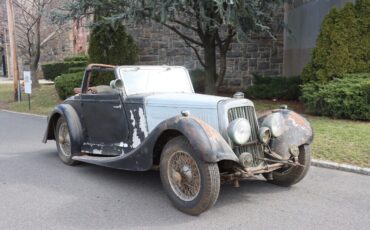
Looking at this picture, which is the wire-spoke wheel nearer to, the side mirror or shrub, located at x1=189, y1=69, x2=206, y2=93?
the side mirror

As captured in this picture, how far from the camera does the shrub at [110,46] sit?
15901mm

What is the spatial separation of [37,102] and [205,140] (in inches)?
563

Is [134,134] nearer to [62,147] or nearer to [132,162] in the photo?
[132,162]

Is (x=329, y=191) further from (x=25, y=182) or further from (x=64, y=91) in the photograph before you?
(x=64, y=91)

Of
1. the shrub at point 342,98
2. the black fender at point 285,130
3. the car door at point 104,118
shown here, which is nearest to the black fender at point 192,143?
the car door at point 104,118

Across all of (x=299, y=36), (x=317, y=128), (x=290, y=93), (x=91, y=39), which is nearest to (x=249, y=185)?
(x=317, y=128)

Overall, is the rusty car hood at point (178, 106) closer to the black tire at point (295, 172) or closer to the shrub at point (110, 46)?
the black tire at point (295, 172)

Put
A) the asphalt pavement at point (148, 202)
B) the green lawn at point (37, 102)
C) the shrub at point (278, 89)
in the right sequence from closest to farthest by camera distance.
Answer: the asphalt pavement at point (148, 202)
the shrub at point (278, 89)
the green lawn at point (37, 102)

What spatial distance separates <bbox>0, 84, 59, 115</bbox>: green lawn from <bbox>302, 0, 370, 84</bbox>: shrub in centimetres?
899

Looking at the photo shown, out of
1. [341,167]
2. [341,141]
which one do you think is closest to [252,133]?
[341,167]

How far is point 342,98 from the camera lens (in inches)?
393

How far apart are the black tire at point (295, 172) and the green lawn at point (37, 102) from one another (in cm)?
1036

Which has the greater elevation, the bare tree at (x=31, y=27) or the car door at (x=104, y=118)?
the bare tree at (x=31, y=27)

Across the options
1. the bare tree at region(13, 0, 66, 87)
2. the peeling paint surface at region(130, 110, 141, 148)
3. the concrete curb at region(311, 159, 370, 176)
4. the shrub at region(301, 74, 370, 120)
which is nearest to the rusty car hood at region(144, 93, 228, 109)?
the peeling paint surface at region(130, 110, 141, 148)
